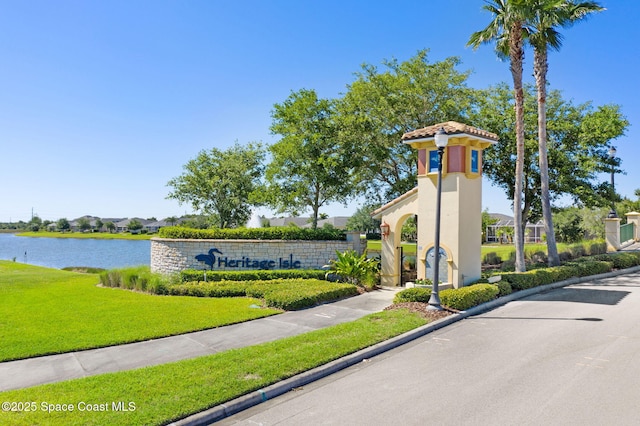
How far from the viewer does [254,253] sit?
62.9 feet

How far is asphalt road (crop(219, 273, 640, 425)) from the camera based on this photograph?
566 centimetres

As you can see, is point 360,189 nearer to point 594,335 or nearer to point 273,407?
point 594,335

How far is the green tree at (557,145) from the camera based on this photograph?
20609 millimetres

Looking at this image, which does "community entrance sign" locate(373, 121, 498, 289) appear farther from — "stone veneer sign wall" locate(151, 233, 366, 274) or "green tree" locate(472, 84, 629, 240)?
"green tree" locate(472, 84, 629, 240)

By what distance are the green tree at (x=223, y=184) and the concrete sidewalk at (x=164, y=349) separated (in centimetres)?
2057

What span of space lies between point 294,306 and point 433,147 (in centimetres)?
739

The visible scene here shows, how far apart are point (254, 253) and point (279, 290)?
4896 millimetres

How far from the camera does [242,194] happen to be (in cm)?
3166

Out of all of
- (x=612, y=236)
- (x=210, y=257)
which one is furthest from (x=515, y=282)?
(x=612, y=236)

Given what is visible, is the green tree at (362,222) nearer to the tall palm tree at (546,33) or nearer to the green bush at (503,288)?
the tall palm tree at (546,33)

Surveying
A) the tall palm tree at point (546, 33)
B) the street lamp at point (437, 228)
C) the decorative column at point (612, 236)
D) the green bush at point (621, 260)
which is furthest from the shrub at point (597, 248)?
the street lamp at point (437, 228)

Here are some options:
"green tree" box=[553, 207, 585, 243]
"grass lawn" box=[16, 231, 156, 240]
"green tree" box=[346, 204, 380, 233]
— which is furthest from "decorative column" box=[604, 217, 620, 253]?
"grass lawn" box=[16, 231, 156, 240]

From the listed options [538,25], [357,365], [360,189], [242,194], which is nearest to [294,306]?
[357,365]

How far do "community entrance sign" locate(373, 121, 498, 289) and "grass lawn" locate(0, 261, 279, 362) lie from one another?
6017 mm
